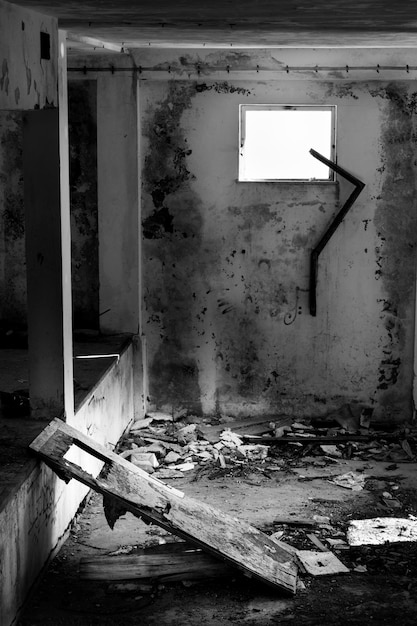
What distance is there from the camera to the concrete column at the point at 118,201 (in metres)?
9.12

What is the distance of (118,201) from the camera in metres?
9.23

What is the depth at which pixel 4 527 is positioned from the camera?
4680 mm

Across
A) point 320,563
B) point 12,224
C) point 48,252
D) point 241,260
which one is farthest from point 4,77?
point 241,260

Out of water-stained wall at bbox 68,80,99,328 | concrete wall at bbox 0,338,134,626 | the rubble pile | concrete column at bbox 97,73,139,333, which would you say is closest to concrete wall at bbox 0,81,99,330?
water-stained wall at bbox 68,80,99,328

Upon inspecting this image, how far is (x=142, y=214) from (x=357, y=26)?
12.3ft

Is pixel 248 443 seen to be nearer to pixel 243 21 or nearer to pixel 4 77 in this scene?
pixel 243 21

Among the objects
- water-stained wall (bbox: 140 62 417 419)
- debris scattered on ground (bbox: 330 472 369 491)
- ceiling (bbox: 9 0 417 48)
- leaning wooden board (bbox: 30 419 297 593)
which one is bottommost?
debris scattered on ground (bbox: 330 472 369 491)

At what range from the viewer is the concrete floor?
17.6 feet

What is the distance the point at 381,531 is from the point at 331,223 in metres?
3.65

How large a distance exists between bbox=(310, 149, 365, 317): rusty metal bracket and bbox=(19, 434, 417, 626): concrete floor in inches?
99.2

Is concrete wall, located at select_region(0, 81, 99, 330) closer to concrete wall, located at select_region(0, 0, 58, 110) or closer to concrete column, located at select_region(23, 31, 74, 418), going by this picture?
concrete column, located at select_region(23, 31, 74, 418)

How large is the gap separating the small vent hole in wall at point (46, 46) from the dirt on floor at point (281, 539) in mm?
3341

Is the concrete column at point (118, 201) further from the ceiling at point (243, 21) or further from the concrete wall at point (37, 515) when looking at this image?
the concrete wall at point (37, 515)

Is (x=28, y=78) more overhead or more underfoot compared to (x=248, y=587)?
more overhead
